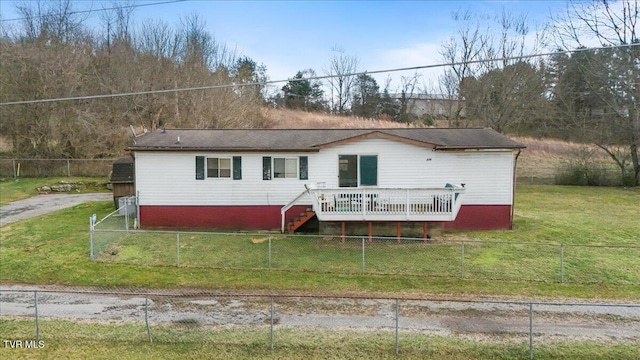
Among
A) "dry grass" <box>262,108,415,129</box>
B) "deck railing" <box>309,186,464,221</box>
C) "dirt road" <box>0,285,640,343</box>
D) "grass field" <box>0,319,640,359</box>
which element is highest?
"dry grass" <box>262,108,415,129</box>

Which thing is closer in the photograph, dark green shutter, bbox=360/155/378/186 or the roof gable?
the roof gable

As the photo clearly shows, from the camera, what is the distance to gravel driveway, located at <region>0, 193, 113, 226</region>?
65.0 ft

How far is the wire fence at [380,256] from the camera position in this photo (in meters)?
12.1

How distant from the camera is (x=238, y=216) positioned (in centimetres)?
1750

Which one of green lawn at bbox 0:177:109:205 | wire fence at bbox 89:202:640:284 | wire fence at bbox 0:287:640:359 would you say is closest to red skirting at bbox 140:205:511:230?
wire fence at bbox 89:202:640:284

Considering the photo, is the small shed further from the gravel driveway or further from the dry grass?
the dry grass

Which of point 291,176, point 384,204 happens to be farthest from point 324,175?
point 384,204

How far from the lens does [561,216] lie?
19891 mm

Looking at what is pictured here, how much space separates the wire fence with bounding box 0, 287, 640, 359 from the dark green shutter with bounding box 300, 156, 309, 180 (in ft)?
25.7

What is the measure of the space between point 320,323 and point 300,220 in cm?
792

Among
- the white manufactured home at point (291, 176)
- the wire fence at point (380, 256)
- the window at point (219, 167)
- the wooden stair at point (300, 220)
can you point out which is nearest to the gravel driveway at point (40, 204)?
the white manufactured home at point (291, 176)

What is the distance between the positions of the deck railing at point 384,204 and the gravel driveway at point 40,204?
48.1 ft

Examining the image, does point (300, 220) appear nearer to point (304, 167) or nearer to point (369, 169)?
point (304, 167)

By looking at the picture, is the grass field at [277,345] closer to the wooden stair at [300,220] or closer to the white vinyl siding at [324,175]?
the wooden stair at [300,220]
